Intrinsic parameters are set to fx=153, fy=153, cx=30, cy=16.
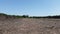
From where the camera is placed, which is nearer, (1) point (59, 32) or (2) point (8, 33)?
(2) point (8, 33)

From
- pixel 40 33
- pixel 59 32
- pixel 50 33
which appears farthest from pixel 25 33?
pixel 59 32

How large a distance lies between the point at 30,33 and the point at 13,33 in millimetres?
1247

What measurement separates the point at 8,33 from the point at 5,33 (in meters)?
0.22

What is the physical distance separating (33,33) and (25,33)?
2.06ft

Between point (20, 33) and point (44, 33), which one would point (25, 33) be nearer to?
point (20, 33)

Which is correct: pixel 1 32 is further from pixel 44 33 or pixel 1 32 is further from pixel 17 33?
pixel 44 33

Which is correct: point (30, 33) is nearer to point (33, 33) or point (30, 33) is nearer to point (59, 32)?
point (33, 33)

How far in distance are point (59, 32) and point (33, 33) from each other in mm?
2231

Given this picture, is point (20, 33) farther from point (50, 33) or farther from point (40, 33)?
point (50, 33)

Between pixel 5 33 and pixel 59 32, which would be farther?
pixel 59 32

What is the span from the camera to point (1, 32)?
11.3 m

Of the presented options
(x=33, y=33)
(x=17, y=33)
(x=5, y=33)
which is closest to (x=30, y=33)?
(x=33, y=33)

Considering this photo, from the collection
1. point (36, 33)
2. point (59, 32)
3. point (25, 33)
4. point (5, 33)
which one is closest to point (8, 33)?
point (5, 33)

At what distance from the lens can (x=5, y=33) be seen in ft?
36.2
